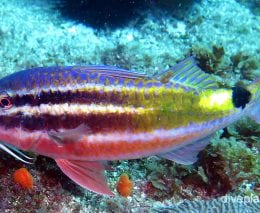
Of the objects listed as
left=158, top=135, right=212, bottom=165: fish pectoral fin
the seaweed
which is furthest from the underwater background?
left=158, top=135, right=212, bottom=165: fish pectoral fin

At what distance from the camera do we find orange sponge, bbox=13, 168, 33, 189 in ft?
10.3

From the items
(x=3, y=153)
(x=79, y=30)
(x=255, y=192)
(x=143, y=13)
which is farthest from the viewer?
(x=143, y=13)

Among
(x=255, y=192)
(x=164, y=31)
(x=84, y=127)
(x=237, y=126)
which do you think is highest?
(x=164, y=31)

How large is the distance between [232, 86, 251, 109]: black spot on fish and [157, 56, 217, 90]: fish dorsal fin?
0.55 feet

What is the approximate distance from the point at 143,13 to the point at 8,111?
6.44 m

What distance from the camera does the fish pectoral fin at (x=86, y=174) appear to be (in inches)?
89.5

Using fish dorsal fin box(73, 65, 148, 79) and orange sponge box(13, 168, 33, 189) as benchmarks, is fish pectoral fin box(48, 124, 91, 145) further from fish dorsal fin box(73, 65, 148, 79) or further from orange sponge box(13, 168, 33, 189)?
orange sponge box(13, 168, 33, 189)

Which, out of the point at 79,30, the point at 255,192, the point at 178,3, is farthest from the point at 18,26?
the point at 255,192

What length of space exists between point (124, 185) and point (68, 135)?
1.52 m

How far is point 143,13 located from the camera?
8.04 m

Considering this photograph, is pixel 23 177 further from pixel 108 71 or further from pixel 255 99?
pixel 255 99

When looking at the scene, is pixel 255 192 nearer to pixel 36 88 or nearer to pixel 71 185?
pixel 71 185

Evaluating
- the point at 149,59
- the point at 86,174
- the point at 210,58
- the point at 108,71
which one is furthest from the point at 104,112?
the point at 210,58

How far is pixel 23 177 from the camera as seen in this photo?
10.3 feet
